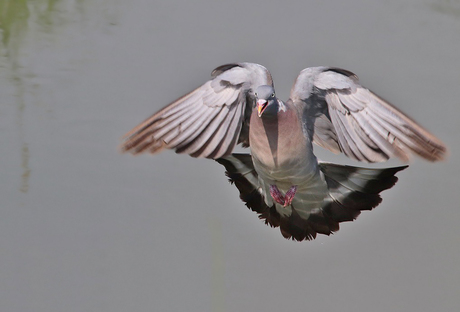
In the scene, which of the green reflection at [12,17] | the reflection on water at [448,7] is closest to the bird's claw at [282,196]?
the reflection on water at [448,7]

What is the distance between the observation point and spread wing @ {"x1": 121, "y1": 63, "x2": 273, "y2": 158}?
5.34 m

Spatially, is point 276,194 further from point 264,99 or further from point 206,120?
point 264,99

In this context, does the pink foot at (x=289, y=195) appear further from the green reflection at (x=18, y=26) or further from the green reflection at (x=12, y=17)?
the green reflection at (x=12, y=17)

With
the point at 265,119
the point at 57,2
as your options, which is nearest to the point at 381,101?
the point at 265,119

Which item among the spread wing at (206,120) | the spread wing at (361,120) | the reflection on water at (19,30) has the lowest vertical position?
the reflection on water at (19,30)

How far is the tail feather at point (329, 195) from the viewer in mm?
5719

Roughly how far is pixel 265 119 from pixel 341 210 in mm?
965

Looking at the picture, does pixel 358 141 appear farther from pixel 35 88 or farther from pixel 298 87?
pixel 35 88

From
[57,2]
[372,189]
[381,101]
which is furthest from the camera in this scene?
[57,2]

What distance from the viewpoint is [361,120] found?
5199 millimetres

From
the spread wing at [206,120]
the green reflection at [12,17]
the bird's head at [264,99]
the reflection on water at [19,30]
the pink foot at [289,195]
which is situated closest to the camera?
the bird's head at [264,99]

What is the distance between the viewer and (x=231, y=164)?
233 inches

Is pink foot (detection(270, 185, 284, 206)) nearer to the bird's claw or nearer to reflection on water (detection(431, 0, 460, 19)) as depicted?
the bird's claw

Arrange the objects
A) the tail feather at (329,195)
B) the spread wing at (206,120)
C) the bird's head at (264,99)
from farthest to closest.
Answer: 1. the tail feather at (329,195)
2. the spread wing at (206,120)
3. the bird's head at (264,99)
